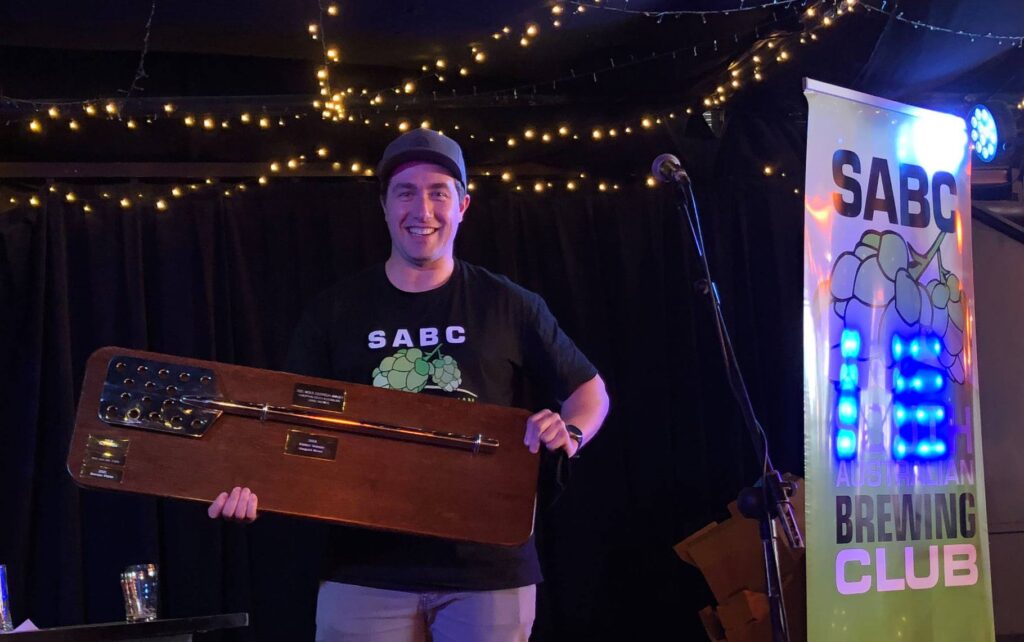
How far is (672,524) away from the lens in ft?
10.8

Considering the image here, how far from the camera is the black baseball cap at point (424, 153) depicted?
203 centimetres

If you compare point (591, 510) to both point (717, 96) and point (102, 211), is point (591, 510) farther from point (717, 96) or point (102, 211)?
point (102, 211)

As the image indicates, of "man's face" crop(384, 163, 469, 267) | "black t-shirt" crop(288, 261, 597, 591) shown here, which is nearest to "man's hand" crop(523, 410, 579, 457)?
"black t-shirt" crop(288, 261, 597, 591)

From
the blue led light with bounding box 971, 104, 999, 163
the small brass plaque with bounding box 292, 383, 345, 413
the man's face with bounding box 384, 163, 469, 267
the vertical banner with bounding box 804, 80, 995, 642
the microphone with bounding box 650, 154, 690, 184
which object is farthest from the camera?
the blue led light with bounding box 971, 104, 999, 163

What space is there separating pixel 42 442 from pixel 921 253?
2.74m

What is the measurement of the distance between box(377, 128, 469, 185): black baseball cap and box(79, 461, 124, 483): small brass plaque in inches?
31.9

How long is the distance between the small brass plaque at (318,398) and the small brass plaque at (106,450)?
0.31 m

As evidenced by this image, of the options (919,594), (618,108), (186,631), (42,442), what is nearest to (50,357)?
(42,442)

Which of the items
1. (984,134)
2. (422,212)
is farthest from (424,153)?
(984,134)

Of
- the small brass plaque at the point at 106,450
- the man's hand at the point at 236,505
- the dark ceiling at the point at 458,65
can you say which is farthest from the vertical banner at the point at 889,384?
the small brass plaque at the point at 106,450

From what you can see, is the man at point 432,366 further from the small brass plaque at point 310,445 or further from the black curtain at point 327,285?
the black curtain at point 327,285

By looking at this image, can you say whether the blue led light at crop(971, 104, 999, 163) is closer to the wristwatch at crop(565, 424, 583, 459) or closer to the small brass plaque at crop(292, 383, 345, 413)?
the wristwatch at crop(565, 424, 583, 459)

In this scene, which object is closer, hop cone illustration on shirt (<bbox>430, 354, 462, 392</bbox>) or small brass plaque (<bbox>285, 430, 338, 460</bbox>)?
small brass plaque (<bbox>285, 430, 338, 460</bbox>)

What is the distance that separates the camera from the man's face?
2.00 m
